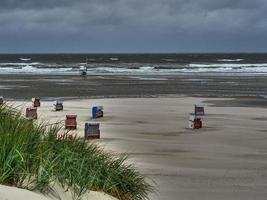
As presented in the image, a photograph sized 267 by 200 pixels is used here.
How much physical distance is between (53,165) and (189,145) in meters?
8.32

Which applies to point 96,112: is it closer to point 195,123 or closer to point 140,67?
point 195,123

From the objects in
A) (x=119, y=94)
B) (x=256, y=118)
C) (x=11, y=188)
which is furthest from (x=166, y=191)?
(x=119, y=94)

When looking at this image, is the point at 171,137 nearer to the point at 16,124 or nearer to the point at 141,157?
the point at 141,157

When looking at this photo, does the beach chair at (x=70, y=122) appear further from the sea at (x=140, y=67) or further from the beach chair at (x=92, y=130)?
the sea at (x=140, y=67)

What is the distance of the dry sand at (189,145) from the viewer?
923cm

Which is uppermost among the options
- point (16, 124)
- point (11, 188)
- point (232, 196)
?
point (16, 124)

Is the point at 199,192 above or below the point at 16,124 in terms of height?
below

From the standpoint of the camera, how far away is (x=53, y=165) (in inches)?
220

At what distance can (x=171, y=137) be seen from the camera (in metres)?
15.0

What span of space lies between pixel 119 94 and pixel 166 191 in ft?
74.2

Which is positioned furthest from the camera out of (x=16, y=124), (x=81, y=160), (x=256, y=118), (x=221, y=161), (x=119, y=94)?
(x=119, y=94)

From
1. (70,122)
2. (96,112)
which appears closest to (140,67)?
(96,112)

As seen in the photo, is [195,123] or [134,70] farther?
[134,70]

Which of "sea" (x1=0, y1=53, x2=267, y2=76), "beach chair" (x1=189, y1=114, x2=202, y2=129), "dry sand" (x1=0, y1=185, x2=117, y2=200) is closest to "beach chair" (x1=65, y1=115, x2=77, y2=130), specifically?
"beach chair" (x1=189, y1=114, x2=202, y2=129)
